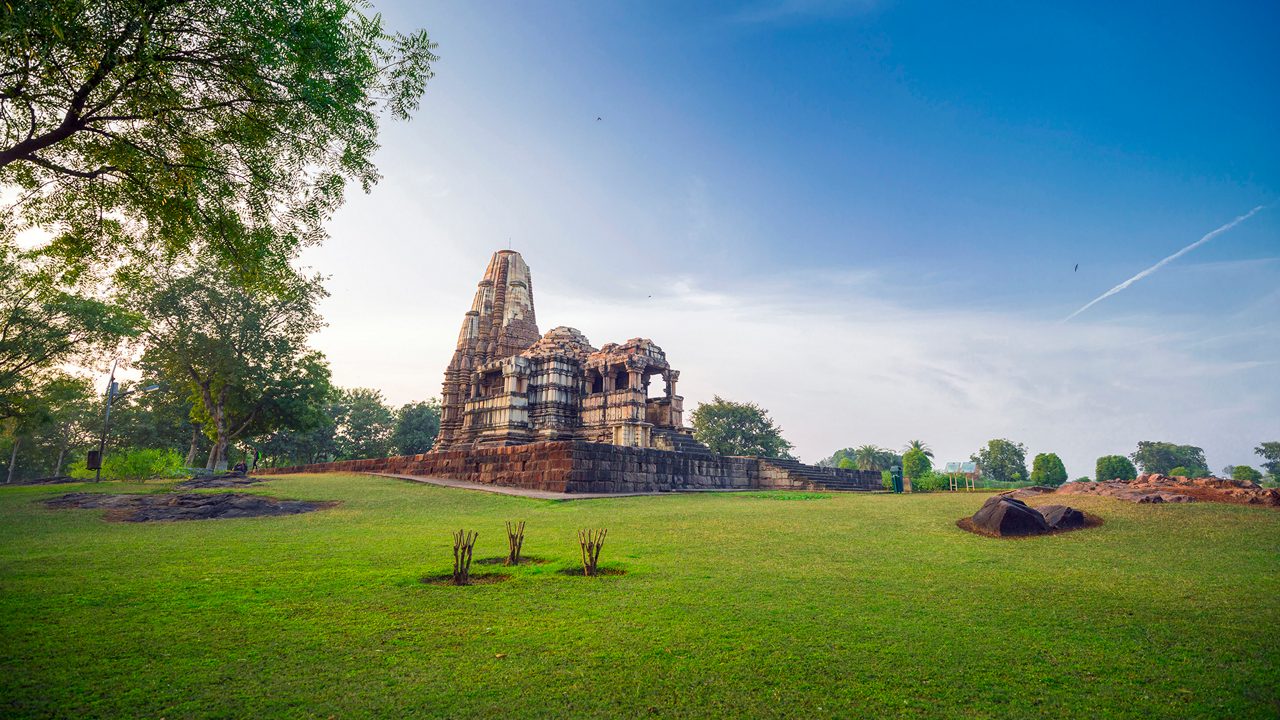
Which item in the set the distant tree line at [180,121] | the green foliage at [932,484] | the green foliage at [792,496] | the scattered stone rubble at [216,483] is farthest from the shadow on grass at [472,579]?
the green foliage at [932,484]

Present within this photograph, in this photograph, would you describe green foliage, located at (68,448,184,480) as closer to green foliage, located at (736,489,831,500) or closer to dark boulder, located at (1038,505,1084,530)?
green foliage, located at (736,489,831,500)

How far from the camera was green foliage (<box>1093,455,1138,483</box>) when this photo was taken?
42.7 meters

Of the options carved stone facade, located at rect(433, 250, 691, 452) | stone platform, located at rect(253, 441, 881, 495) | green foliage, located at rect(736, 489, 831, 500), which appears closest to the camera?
green foliage, located at rect(736, 489, 831, 500)

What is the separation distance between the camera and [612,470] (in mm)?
19328

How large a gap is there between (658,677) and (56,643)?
4.20m

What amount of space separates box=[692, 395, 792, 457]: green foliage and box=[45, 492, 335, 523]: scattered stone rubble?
38.8m

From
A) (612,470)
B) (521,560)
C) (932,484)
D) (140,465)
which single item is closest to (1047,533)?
(521,560)

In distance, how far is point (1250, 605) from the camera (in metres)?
4.98

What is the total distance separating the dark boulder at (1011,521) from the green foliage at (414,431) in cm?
4857

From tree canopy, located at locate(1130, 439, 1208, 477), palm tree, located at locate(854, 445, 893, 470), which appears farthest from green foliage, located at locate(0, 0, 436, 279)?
tree canopy, located at locate(1130, 439, 1208, 477)

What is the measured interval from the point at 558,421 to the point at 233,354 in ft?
58.5

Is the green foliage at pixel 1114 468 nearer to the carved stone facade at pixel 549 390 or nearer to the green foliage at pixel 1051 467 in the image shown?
the green foliage at pixel 1051 467

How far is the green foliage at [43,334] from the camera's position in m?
22.5

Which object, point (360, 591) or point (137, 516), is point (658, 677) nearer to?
point (360, 591)
